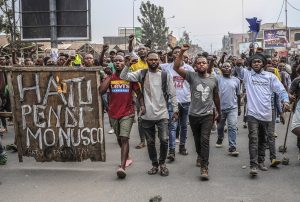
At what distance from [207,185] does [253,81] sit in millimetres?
1639

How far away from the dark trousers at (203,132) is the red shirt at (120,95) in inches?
35.3

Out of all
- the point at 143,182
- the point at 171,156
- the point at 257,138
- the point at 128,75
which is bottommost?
the point at 143,182

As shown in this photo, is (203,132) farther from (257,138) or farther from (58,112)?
(58,112)

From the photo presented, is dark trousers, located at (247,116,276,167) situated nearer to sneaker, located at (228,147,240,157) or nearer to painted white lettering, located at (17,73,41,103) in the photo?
sneaker, located at (228,147,240,157)

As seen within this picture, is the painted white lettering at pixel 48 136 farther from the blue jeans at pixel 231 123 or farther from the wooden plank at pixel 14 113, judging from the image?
the blue jeans at pixel 231 123

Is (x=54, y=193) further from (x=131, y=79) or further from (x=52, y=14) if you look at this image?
(x=52, y=14)

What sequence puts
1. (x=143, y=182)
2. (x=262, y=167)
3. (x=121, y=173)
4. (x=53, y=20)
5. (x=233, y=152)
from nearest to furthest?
1. (x=143, y=182)
2. (x=121, y=173)
3. (x=262, y=167)
4. (x=233, y=152)
5. (x=53, y=20)

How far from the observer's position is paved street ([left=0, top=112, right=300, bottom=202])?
17.8ft

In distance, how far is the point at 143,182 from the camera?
606 centimetres

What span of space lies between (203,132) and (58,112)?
2.06m

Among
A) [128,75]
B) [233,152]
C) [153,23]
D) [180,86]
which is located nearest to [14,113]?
[128,75]

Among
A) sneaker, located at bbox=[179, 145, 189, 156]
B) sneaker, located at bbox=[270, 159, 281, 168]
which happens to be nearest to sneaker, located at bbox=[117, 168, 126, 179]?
sneaker, located at bbox=[179, 145, 189, 156]

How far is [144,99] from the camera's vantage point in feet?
21.0

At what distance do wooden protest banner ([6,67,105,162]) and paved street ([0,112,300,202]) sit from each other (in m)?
0.34
